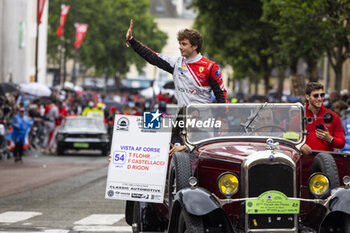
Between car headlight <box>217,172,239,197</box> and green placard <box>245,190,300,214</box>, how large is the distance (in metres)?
0.21

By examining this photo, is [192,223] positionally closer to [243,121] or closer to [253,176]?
[253,176]

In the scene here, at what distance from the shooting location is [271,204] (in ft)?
24.0

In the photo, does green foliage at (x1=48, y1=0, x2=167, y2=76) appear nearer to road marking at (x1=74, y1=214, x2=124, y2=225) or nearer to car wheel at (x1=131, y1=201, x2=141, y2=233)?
road marking at (x1=74, y1=214, x2=124, y2=225)

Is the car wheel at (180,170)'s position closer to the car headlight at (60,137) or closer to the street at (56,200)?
the street at (56,200)

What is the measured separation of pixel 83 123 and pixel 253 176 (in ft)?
79.1

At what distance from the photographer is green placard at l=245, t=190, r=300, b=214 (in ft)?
23.9

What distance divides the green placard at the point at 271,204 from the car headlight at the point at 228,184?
8.4 inches

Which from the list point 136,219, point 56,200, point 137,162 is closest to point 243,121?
point 137,162

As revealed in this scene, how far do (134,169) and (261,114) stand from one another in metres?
1.45

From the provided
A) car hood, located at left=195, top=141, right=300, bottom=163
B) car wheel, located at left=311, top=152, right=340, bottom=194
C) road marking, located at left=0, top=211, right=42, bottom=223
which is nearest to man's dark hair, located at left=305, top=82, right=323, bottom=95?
car wheel, located at left=311, top=152, right=340, bottom=194

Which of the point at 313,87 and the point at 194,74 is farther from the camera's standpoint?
the point at 313,87

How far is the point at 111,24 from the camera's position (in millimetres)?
91625

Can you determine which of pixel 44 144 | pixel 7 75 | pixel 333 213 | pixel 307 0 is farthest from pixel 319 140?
pixel 7 75

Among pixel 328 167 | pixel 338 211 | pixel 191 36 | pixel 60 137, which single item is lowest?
pixel 60 137
